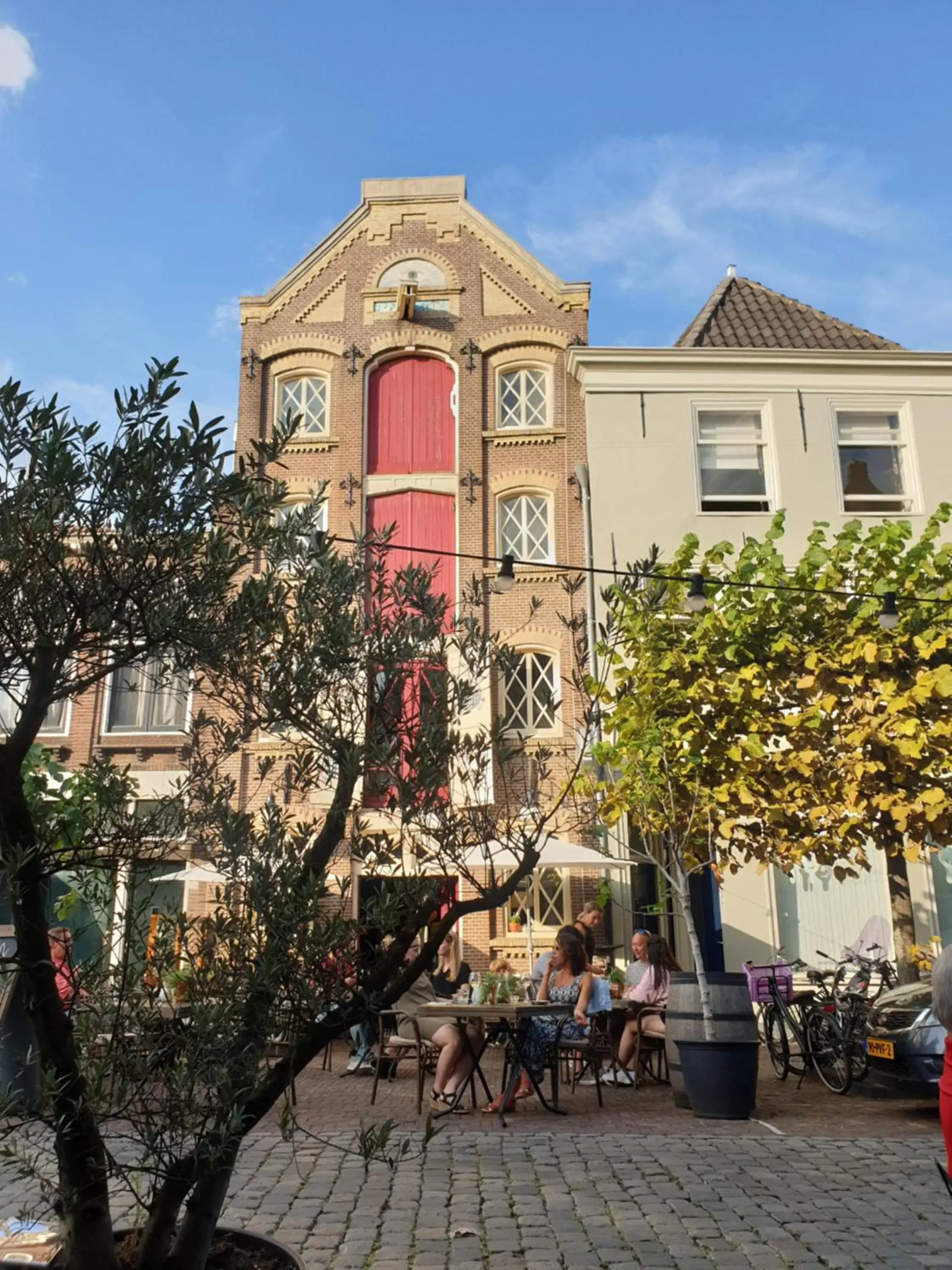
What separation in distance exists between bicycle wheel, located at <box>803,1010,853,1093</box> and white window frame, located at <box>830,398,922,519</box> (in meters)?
9.41

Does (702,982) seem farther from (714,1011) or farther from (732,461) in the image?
(732,461)

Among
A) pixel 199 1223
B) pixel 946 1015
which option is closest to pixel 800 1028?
pixel 946 1015

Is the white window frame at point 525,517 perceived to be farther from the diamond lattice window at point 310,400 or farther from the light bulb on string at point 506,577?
the light bulb on string at point 506,577

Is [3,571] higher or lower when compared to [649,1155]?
higher

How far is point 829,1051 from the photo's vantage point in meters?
10.3

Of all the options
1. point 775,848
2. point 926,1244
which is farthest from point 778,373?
point 926,1244

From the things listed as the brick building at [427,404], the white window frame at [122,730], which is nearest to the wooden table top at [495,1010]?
the brick building at [427,404]

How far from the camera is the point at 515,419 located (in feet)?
62.4

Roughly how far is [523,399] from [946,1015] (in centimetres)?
1610

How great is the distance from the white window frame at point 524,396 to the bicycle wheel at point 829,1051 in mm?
11073

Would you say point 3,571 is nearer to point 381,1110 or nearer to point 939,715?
point 381,1110

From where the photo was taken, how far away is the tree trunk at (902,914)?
39.5 ft

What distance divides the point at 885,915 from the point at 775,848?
4.87m

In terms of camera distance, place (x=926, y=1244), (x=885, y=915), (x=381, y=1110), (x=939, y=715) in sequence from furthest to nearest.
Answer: (x=885, y=915)
(x=939, y=715)
(x=381, y=1110)
(x=926, y=1244)
